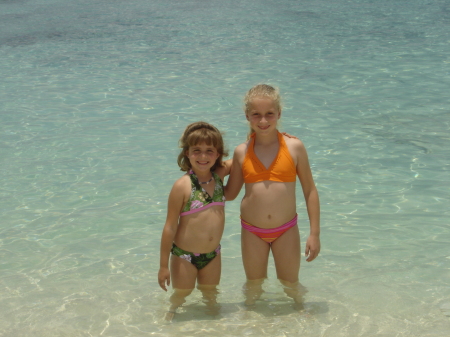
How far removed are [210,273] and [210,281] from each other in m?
0.06

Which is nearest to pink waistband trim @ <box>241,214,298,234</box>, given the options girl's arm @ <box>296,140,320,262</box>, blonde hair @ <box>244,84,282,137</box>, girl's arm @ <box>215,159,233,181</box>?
girl's arm @ <box>296,140,320,262</box>

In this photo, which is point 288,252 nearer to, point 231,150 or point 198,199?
point 198,199

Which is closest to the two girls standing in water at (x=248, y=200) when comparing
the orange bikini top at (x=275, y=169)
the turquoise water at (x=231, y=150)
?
the orange bikini top at (x=275, y=169)

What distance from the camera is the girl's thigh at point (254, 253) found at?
3.26 m

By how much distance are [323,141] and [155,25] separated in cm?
1065

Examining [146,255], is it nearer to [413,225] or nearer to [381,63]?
[413,225]

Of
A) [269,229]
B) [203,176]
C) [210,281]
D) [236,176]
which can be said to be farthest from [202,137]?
[210,281]

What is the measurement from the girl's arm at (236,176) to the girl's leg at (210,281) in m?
0.38

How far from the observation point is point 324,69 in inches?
399

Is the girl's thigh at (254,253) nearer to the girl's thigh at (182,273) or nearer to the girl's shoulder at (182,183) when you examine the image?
the girl's thigh at (182,273)

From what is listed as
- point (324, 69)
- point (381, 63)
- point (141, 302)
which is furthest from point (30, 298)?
point (381, 63)

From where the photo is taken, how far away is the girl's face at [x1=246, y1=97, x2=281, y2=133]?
308 centimetres

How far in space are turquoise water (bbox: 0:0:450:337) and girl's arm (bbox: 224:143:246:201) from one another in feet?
2.24

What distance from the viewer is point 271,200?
10.4 ft
